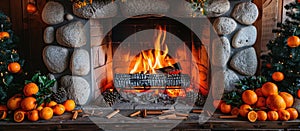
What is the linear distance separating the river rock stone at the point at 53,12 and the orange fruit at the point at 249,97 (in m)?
1.75

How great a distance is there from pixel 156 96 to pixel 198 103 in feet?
1.41

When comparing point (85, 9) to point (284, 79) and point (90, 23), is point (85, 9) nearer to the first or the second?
point (90, 23)

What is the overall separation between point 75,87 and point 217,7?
1.47 metres

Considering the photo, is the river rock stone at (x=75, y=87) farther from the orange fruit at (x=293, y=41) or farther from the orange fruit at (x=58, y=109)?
the orange fruit at (x=293, y=41)

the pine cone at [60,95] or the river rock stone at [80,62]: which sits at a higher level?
the river rock stone at [80,62]

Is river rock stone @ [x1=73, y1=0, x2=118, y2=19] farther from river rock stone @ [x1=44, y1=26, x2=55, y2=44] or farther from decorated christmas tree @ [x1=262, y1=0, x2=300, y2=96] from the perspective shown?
decorated christmas tree @ [x1=262, y1=0, x2=300, y2=96]

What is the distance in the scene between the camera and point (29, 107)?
205cm

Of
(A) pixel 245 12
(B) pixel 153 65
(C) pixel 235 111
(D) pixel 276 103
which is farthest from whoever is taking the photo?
(B) pixel 153 65

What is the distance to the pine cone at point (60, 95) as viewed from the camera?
2.32 metres

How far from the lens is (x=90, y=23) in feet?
7.73

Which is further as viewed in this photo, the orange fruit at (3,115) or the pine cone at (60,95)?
the pine cone at (60,95)

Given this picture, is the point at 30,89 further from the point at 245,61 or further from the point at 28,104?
the point at 245,61

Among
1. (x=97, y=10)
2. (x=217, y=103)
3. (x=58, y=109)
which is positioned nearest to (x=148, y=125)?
(x=217, y=103)

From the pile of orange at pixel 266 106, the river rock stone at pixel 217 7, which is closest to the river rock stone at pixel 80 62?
the river rock stone at pixel 217 7
